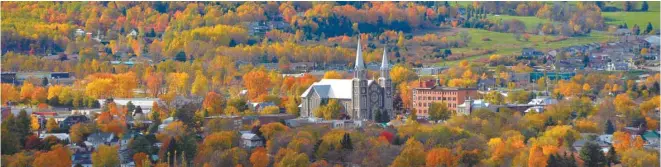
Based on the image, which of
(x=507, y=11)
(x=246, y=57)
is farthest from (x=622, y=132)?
(x=507, y=11)

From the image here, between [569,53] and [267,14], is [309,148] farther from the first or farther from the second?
[267,14]

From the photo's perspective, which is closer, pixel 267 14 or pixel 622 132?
pixel 622 132

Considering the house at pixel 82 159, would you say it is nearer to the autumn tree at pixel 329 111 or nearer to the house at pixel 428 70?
the autumn tree at pixel 329 111

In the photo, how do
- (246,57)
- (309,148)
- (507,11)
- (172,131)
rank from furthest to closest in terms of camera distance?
(507,11) → (246,57) → (172,131) → (309,148)

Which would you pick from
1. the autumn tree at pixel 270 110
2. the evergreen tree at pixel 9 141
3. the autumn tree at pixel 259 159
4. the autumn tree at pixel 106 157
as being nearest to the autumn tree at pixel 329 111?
the autumn tree at pixel 270 110

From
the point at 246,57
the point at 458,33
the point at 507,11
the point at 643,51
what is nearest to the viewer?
the point at 246,57

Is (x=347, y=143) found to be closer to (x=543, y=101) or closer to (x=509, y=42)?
(x=543, y=101)

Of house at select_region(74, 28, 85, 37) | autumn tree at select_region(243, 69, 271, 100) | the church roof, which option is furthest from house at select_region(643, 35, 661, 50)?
the church roof
